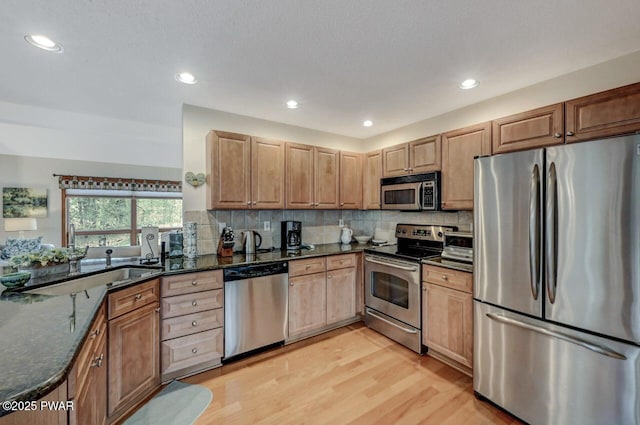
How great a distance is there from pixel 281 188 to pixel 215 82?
1.24 metres

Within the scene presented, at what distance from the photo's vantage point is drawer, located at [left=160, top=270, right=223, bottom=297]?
7.22 feet

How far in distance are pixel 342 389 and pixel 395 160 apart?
2465 mm

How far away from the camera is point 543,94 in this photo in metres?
2.27

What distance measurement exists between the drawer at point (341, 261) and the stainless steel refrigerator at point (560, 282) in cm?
144

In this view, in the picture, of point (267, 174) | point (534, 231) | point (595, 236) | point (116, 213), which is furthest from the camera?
point (116, 213)

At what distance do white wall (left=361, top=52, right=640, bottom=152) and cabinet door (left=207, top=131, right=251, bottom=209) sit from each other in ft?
6.63

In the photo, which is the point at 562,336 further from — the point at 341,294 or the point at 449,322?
the point at 341,294

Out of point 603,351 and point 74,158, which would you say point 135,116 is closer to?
point 74,158

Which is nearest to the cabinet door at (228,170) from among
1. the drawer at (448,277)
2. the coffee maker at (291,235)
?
the coffee maker at (291,235)

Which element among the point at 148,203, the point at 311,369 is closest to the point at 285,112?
the point at 311,369

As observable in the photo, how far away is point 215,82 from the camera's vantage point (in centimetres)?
231

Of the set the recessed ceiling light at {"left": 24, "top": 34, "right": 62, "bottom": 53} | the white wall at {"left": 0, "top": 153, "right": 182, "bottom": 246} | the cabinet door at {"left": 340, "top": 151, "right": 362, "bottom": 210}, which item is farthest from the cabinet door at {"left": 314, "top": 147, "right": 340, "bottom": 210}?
the white wall at {"left": 0, "top": 153, "right": 182, "bottom": 246}

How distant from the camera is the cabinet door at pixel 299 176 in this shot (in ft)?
10.4

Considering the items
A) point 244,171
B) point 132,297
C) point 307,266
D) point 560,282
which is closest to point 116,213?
point 244,171
